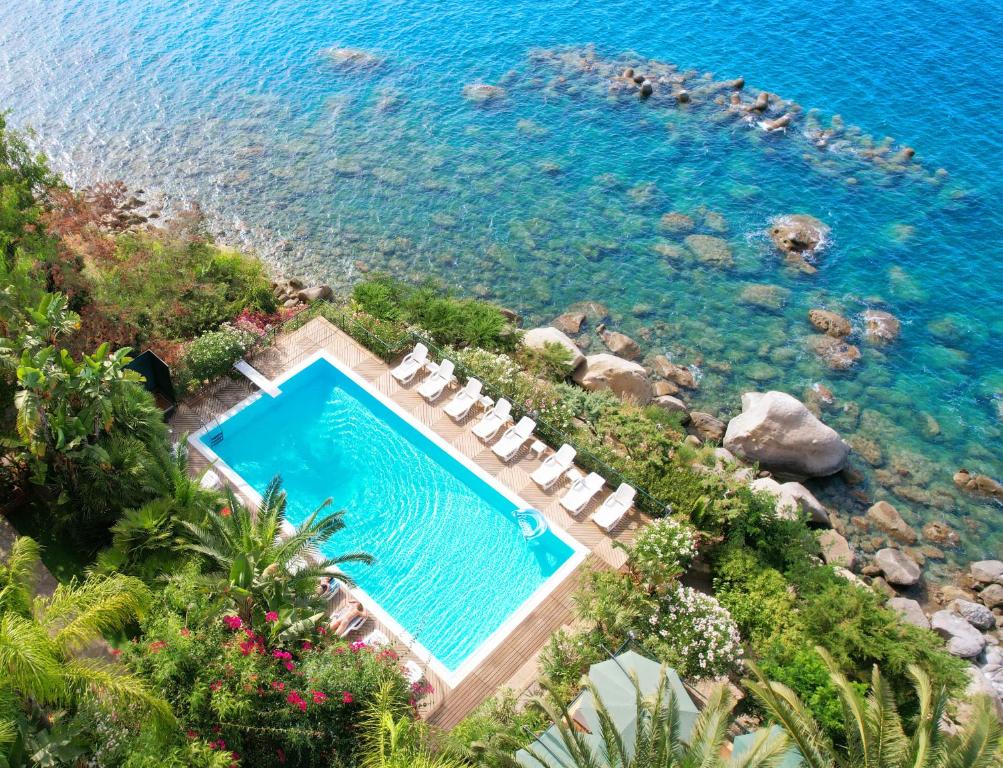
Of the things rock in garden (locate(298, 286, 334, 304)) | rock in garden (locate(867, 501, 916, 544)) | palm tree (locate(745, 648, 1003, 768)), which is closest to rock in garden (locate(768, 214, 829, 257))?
rock in garden (locate(867, 501, 916, 544))

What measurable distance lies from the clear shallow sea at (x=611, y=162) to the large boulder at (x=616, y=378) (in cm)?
223

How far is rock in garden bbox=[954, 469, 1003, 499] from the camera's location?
71.9 feet

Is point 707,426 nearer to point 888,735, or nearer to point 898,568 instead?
point 898,568

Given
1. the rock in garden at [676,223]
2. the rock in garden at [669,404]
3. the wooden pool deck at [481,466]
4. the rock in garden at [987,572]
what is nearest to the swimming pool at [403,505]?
the wooden pool deck at [481,466]

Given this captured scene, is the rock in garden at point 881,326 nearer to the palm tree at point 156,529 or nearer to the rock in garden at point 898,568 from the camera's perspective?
the rock in garden at point 898,568

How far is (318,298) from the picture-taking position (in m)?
24.6

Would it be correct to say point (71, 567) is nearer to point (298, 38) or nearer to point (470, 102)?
point (470, 102)

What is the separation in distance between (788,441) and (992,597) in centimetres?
641

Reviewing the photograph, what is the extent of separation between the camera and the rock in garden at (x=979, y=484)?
21906 mm

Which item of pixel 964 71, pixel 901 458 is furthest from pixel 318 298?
pixel 964 71

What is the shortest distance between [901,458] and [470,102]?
2405 centimetres

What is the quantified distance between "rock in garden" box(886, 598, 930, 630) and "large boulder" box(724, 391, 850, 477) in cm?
432

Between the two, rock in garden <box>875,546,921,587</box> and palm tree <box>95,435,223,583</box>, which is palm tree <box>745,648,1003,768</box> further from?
palm tree <box>95,435,223,583</box>

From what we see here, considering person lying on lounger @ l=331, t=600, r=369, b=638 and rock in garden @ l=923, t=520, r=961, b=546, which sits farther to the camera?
rock in garden @ l=923, t=520, r=961, b=546
